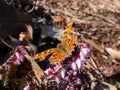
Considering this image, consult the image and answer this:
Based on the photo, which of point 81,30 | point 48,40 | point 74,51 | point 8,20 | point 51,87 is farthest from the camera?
point 81,30

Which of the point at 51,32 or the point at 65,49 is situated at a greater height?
the point at 51,32

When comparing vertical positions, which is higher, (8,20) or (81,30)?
(8,20)

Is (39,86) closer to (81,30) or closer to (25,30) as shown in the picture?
(25,30)

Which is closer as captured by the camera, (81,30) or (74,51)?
(74,51)

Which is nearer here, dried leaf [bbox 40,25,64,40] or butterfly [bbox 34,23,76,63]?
butterfly [bbox 34,23,76,63]

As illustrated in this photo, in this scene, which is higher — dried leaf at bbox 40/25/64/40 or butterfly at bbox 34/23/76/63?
dried leaf at bbox 40/25/64/40

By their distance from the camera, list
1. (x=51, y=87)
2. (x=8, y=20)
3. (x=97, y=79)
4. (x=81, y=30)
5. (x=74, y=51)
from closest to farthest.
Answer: (x=74, y=51)
(x=51, y=87)
(x=97, y=79)
(x=8, y=20)
(x=81, y=30)

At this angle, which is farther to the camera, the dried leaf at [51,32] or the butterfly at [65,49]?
the dried leaf at [51,32]

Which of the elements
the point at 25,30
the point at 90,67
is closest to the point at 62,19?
the point at 25,30

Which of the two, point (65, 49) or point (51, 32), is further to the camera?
point (51, 32)

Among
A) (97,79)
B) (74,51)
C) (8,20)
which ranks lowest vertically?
(97,79)

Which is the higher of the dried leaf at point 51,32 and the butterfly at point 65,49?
the dried leaf at point 51,32
